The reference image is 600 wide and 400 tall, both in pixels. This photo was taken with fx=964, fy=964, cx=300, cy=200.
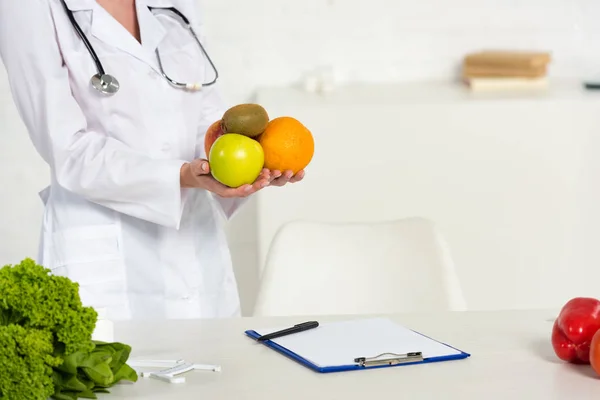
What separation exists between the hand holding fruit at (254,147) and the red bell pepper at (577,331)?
1.63 ft

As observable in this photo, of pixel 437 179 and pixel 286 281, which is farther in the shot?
pixel 437 179

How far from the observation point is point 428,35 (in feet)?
10.4

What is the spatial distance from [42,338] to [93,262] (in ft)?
2.67

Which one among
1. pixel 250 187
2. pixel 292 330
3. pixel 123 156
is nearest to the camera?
pixel 292 330

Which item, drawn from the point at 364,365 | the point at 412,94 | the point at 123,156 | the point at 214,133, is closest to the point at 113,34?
the point at 123,156

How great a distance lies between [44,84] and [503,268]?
159cm

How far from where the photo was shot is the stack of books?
2994 millimetres

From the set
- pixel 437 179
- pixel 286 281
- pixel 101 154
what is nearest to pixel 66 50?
pixel 101 154

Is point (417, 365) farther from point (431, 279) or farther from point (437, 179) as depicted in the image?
point (437, 179)

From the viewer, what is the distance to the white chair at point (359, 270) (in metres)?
2.03

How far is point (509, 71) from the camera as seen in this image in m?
3.01

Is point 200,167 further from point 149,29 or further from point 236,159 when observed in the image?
point 149,29

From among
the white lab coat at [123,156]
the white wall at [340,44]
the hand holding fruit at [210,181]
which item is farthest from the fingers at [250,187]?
the white wall at [340,44]

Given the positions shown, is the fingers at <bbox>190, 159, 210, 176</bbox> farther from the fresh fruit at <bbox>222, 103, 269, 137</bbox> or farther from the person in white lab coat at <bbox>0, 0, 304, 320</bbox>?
the fresh fruit at <bbox>222, 103, 269, 137</bbox>
